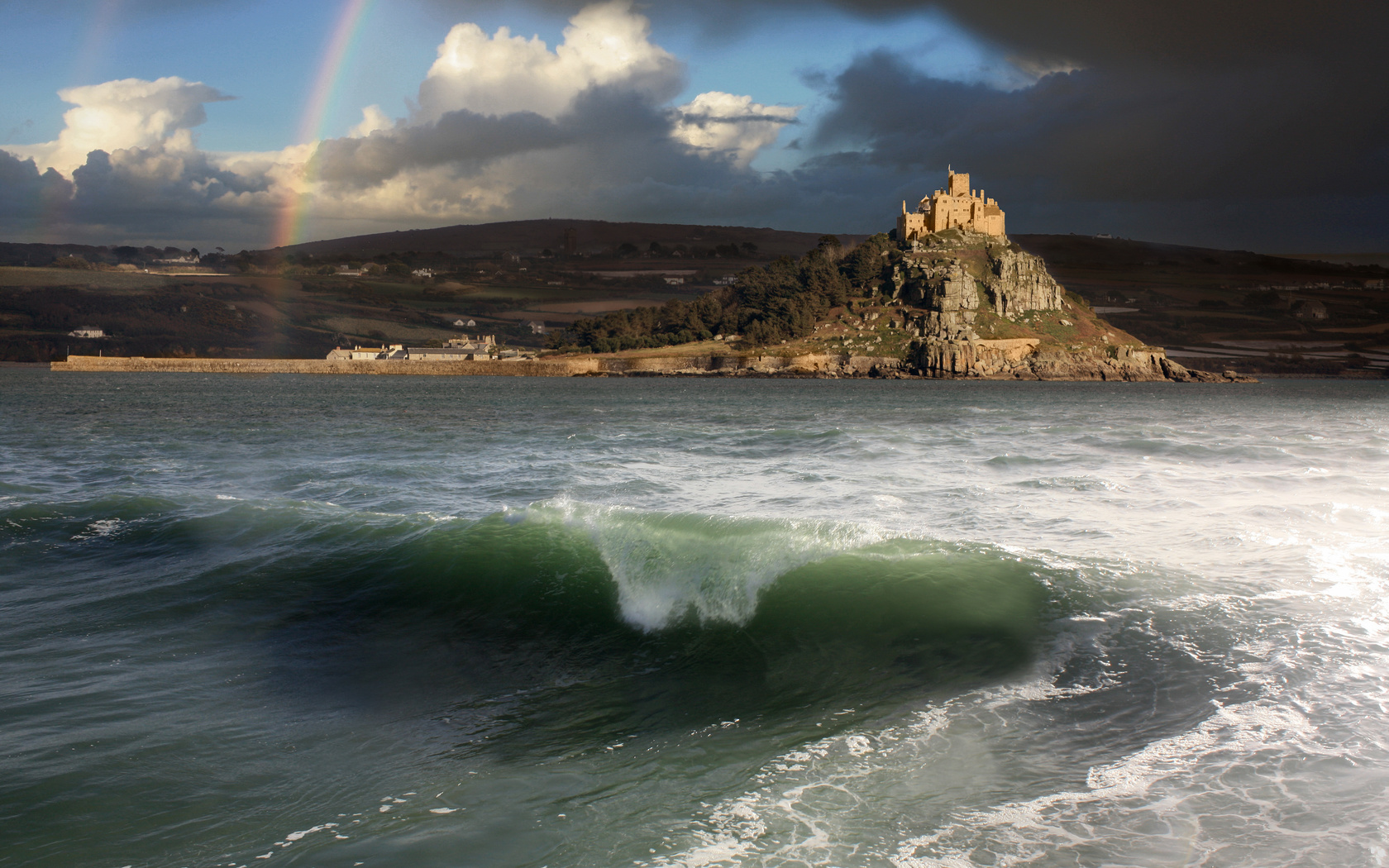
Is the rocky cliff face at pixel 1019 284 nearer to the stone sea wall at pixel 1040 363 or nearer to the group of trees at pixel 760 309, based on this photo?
the stone sea wall at pixel 1040 363

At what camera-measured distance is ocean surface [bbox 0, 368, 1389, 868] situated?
4.44 meters

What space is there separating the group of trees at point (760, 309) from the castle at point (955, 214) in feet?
22.6

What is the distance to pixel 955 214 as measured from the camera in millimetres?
165625

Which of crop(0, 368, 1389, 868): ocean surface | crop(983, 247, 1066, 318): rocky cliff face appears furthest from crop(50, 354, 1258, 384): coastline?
crop(0, 368, 1389, 868): ocean surface

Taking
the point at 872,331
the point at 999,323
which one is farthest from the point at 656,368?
the point at 999,323

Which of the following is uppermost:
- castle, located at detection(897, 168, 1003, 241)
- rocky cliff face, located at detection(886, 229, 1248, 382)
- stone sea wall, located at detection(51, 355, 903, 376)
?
castle, located at detection(897, 168, 1003, 241)

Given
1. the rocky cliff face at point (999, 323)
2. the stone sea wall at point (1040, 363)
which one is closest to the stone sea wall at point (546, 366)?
the stone sea wall at point (1040, 363)

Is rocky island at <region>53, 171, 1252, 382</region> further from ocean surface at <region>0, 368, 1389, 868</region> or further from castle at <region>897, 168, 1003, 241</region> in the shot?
ocean surface at <region>0, 368, 1389, 868</region>

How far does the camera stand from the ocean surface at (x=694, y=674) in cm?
444

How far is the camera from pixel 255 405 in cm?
4622

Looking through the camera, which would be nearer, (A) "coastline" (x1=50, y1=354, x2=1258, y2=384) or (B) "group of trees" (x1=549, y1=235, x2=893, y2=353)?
(A) "coastline" (x1=50, y1=354, x2=1258, y2=384)

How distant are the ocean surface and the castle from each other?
159 metres

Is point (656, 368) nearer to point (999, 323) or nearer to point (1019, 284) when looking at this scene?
A: point (999, 323)

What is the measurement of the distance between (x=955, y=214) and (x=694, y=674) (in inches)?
6795
